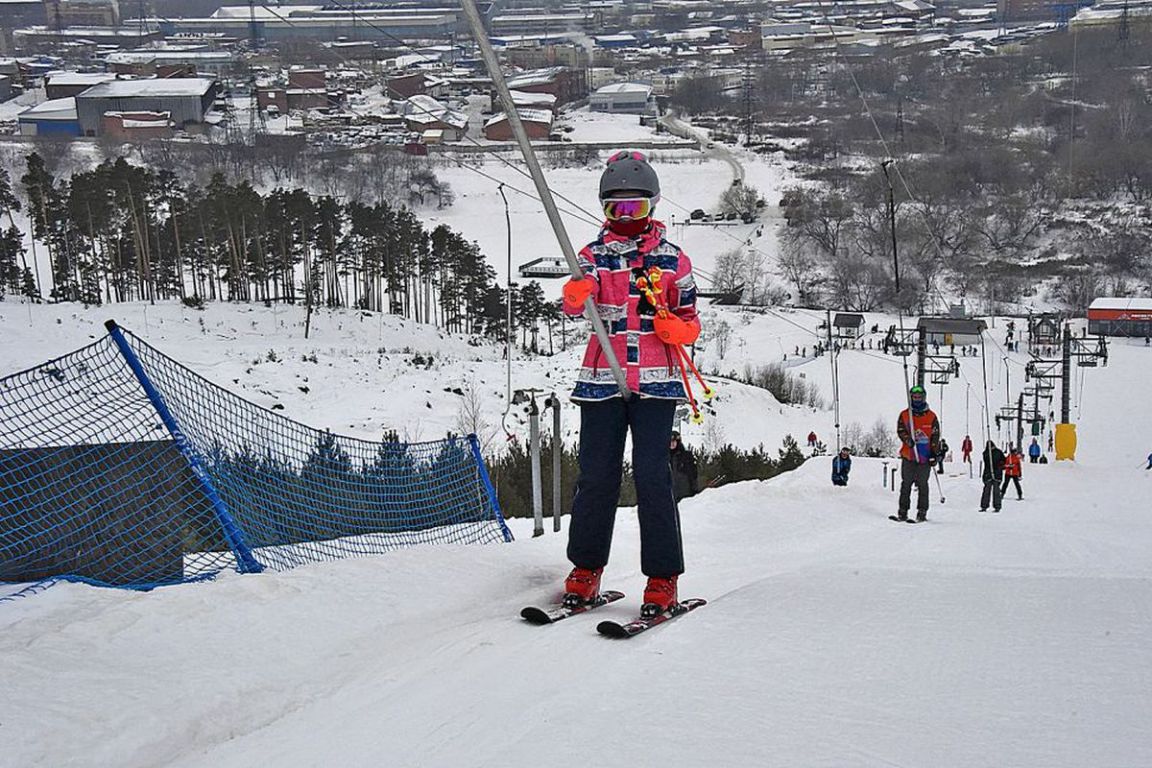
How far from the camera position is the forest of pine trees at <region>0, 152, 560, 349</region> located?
172ft

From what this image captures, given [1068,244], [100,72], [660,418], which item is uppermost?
[100,72]

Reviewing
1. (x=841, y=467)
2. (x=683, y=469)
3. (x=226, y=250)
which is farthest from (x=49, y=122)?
(x=683, y=469)

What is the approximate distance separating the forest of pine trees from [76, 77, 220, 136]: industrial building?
47484 millimetres

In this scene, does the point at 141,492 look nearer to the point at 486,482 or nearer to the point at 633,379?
the point at 633,379

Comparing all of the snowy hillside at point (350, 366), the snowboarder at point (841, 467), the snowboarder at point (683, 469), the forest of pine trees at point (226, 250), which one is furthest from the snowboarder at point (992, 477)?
the forest of pine trees at point (226, 250)

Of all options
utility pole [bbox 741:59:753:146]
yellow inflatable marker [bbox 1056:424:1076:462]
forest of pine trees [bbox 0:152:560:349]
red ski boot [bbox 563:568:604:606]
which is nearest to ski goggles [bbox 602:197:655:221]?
red ski boot [bbox 563:568:604:606]

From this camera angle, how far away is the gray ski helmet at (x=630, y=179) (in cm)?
516

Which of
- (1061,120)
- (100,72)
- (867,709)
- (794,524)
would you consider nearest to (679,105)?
(1061,120)

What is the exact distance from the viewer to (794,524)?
10680 mm

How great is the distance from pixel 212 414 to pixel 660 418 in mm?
2408

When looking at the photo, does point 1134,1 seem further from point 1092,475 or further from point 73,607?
point 73,607

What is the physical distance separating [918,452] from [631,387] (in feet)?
25.6

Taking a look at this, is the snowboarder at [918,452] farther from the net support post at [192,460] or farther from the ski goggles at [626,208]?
the net support post at [192,460]

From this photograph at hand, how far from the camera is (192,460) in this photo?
4.95 m
